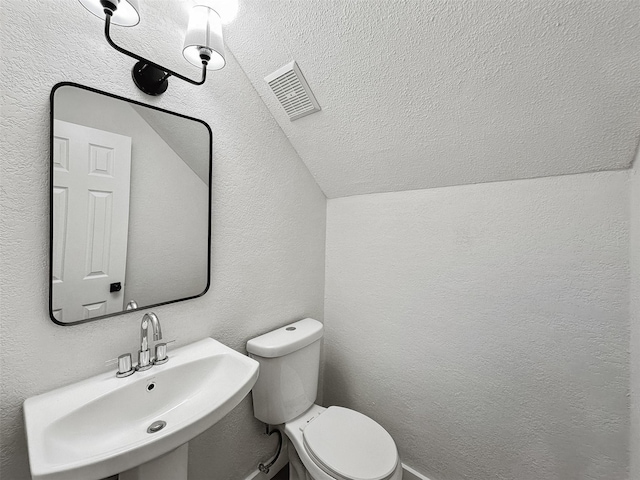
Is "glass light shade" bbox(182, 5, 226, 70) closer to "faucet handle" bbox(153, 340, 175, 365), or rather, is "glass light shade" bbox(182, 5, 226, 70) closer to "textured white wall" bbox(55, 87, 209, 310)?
"textured white wall" bbox(55, 87, 209, 310)

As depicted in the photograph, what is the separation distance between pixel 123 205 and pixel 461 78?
1228 mm

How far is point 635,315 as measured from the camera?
88cm

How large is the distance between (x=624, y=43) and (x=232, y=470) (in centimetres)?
204

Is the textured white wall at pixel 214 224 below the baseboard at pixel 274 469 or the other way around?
the other way around

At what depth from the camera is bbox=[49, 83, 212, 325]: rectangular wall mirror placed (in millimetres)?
825

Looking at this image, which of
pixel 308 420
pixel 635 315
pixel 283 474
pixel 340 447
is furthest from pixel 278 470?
pixel 635 315

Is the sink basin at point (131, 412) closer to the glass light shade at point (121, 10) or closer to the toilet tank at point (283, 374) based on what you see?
the toilet tank at point (283, 374)

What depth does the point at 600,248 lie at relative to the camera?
3.16 feet

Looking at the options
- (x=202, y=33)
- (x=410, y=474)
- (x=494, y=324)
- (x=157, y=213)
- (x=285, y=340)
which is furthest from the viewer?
(x=410, y=474)

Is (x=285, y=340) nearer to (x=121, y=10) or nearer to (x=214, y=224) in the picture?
(x=214, y=224)

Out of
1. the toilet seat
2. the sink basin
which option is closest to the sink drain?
the sink basin

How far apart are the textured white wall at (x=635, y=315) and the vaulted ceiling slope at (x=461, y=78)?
11 cm

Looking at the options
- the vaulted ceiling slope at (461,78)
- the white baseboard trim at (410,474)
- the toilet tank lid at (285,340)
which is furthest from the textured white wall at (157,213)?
the white baseboard trim at (410,474)

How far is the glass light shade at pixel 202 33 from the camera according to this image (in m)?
0.89
